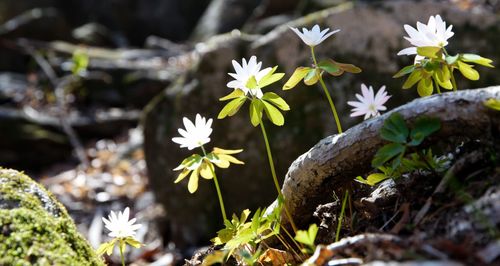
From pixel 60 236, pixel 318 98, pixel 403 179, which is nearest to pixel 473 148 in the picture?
pixel 403 179

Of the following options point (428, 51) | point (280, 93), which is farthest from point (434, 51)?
point (280, 93)

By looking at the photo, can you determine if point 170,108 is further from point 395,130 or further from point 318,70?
point 395,130

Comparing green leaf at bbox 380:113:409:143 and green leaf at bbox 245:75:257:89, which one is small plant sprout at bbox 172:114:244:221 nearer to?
green leaf at bbox 245:75:257:89

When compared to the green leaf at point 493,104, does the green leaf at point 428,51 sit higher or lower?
higher

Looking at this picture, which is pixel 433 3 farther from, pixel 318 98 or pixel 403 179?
pixel 403 179

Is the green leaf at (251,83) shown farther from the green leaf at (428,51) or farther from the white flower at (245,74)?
the green leaf at (428,51)

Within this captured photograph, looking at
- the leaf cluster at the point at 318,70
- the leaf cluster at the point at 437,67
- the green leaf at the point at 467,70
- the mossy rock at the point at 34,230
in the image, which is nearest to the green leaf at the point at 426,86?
the leaf cluster at the point at 437,67
